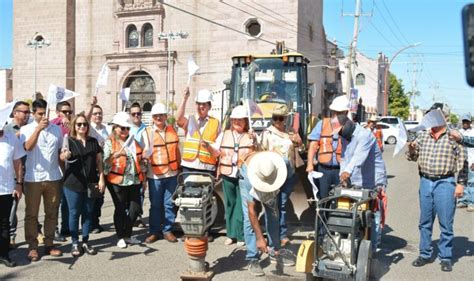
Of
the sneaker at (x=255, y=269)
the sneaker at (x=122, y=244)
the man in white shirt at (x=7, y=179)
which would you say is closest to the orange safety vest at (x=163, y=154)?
the sneaker at (x=122, y=244)

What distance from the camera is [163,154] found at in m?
7.15

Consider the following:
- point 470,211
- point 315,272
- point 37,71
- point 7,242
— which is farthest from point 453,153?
point 37,71

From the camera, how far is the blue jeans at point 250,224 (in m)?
5.82

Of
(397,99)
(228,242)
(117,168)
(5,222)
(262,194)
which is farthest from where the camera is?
(397,99)

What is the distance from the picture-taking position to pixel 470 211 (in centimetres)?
1002

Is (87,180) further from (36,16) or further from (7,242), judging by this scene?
(36,16)

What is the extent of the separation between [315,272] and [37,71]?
44.5 metres

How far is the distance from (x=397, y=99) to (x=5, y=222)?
72.2m

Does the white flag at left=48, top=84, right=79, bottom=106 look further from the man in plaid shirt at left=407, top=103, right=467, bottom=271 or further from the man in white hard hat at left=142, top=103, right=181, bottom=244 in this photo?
the man in plaid shirt at left=407, top=103, right=467, bottom=271

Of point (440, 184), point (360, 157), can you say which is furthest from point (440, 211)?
point (360, 157)

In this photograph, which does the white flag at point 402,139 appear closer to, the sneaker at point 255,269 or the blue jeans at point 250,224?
the blue jeans at point 250,224

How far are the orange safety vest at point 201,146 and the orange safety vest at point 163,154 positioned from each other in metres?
0.26

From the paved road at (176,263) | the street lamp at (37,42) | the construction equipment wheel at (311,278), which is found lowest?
the paved road at (176,263)

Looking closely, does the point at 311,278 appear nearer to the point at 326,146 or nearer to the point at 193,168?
the point at 326,146
